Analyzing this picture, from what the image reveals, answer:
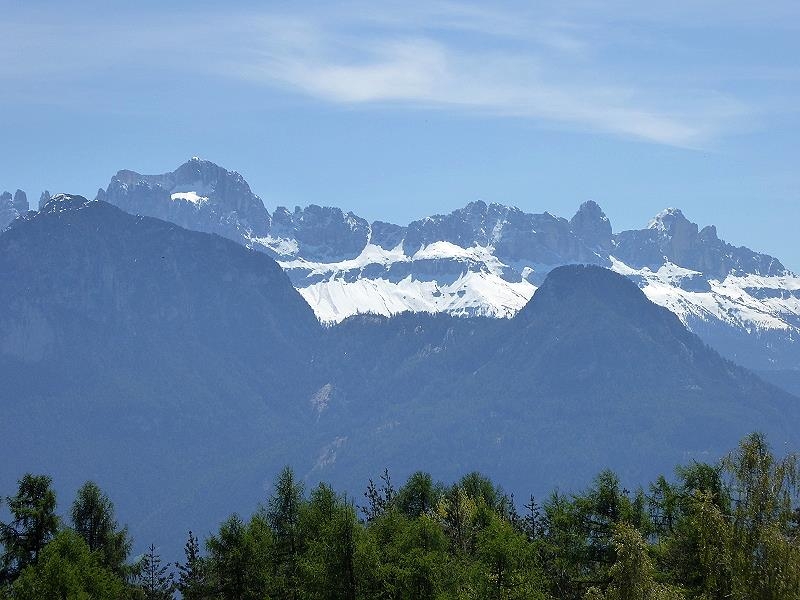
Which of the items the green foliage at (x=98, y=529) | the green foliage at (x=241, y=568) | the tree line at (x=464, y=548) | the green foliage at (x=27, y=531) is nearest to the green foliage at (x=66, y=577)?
the tree line at (x=464, y=548)

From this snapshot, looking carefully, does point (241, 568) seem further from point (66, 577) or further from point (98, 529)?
point (98, 529)

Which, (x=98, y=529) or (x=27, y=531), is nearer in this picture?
(x=27, y=531)

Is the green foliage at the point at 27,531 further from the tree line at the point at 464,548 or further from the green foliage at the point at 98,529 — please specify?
the green foliage at the point at 98,529

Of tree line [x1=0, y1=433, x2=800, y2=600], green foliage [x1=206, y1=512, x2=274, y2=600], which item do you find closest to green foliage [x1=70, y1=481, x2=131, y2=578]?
tree line [x1=0, y1=433, x2=800, y2=600]

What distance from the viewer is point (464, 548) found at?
100250mm

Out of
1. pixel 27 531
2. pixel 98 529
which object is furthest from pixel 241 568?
pixel 98 529

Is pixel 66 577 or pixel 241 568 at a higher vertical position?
pixel 241 568

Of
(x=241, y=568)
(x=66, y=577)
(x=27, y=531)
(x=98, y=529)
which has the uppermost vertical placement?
(x=98, y=529)

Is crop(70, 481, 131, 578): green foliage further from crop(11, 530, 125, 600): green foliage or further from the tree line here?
crop(11, 530, 125, 600): green foliage

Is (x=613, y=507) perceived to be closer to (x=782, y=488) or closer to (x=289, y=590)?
(x=289, y=590)

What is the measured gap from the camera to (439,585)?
259 feet

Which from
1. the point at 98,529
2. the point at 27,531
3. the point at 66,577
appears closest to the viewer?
the point at 66,577

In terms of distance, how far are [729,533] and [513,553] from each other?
70.3 feet

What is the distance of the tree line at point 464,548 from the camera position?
196 feet
